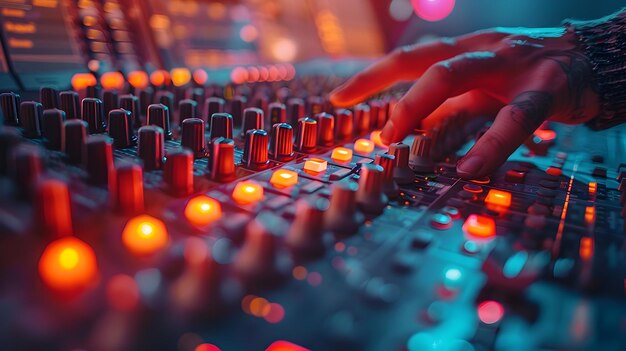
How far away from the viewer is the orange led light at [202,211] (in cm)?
52

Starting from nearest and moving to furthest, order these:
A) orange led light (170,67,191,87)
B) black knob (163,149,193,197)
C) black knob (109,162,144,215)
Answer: black knob (109,162,144,215), black knob (163,149,193,197), orange led light (170,67,191,87)

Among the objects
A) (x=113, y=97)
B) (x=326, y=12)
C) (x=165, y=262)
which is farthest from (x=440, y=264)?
(x=326, y=12)

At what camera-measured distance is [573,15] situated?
3.09m

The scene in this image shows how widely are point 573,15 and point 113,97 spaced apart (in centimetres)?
345

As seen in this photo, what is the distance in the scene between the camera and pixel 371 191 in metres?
0.63

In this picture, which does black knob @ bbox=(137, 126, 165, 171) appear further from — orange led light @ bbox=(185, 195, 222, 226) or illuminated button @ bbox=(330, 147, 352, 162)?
illuminated button @ bbox=(330, 147, 352, 162)

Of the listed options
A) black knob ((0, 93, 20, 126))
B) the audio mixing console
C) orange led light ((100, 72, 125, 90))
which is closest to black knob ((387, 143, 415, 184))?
the audio mixing console

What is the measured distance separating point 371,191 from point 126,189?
348 millimetres

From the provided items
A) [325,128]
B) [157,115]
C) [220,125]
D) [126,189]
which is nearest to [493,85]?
[325,128]

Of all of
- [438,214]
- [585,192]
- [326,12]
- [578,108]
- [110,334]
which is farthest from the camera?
[326,12]

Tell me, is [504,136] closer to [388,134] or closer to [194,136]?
[388,134]

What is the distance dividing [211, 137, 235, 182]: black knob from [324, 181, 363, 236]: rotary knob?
0.22 meters

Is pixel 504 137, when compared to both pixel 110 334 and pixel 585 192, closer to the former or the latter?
pixel 585 192

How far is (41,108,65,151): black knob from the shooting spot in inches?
26.0
